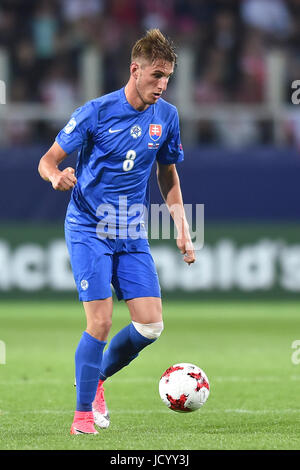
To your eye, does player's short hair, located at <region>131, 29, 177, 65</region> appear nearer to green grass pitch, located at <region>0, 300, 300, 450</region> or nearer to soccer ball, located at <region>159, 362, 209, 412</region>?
soccer ball, located at <region>159, 362, 209, 412</region>

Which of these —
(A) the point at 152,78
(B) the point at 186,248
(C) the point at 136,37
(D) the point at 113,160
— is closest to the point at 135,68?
(A) the point at 152,78

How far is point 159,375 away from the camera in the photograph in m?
8.77

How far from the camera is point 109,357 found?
21.4 feet

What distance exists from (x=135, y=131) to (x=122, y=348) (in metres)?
1.35

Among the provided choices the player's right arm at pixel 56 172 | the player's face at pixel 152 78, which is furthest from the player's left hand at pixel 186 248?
the player's right arm at pixel 56 172

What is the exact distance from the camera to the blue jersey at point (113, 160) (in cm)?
612

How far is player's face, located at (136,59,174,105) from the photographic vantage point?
5988mm

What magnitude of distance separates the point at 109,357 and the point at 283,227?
819 cm

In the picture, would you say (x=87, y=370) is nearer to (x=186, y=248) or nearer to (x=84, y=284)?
(x=84, y=284)

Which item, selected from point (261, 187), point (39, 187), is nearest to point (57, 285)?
point (39, 187)

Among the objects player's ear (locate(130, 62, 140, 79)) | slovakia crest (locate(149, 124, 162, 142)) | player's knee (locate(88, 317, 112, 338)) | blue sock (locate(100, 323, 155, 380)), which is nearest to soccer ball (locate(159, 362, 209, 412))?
blue sock (locate(100, 323, 155, 380))

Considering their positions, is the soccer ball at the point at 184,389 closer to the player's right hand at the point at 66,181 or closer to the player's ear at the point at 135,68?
the player's right hand at the point at 66,181

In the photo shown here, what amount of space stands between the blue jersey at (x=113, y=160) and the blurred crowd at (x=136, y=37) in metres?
8.44

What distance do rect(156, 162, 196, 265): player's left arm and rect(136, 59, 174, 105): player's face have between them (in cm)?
65
